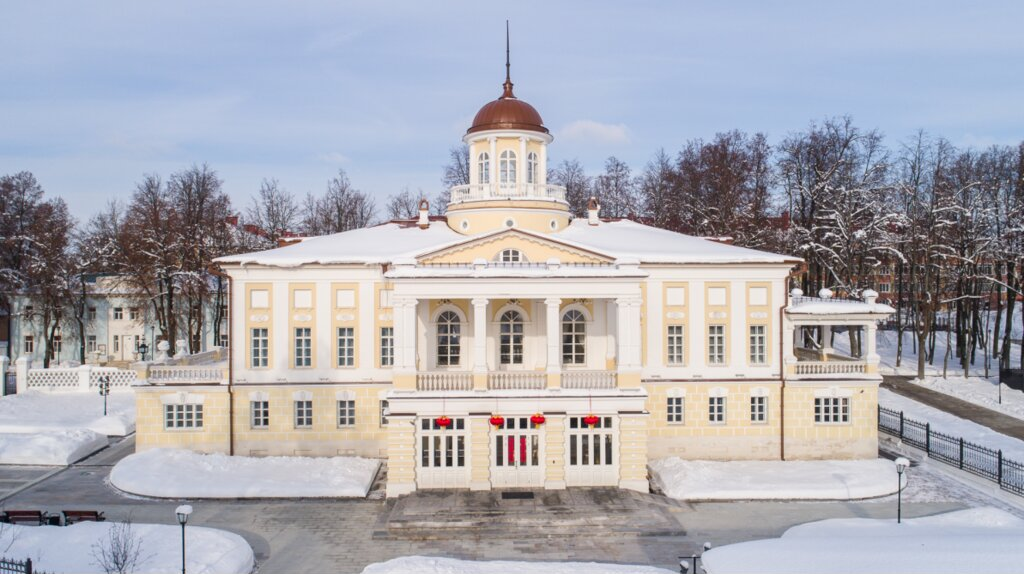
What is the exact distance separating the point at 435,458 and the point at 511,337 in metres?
5.96

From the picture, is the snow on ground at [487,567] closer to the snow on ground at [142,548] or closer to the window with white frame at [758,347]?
the snow on ground at [142,548]

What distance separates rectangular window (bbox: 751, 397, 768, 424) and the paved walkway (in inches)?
413

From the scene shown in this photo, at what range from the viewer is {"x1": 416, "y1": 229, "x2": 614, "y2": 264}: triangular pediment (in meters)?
27.3

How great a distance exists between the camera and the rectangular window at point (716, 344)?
2898 centimetres

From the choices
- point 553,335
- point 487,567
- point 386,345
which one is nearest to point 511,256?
point 553,335

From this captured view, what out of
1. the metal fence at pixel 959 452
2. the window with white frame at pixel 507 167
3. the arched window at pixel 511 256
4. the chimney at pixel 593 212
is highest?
the window with white frame at pixel 507 167

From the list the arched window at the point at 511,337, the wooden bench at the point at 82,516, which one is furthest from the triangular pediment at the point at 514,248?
the wooden bench at the point at 82,516

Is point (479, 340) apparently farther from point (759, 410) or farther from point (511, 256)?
point (759, 410)

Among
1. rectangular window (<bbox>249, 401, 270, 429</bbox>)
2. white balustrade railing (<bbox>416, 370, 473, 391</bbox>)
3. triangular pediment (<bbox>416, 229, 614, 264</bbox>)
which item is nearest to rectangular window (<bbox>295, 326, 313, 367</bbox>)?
rectangular window (<bbox>249, 401, 270, 429</bbox>)

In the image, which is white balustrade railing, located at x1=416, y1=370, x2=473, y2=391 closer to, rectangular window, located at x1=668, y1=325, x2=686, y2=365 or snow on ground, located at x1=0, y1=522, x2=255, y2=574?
snow on ground, located at x1=0, y1=522, x2=255, y2=574

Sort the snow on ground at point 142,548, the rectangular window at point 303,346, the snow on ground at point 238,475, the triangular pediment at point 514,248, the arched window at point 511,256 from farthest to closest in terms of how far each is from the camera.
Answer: the rectangular window at point 303,346 → the arched window at point 511,256 → the triangular pediment at point 514,248 → the snow on ground at point 238,475 → the snow on ground at point 142,548

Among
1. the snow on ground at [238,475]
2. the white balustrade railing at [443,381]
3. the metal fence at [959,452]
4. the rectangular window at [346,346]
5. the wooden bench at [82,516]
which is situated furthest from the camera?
the rectangular window at [346,346]

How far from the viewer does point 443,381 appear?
A: 24703 millimetres

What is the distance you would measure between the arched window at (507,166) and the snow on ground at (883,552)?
18082 mm
